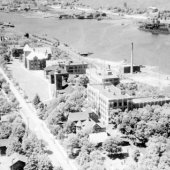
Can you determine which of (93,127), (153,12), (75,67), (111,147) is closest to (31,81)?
(75,67)

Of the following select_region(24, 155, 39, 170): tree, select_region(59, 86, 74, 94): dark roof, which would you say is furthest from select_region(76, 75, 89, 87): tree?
select_region(24, 155, 39, 170): tree

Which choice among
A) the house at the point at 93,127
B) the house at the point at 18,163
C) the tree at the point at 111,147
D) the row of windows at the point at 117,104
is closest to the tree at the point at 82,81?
the row of windows at the point at 117,104

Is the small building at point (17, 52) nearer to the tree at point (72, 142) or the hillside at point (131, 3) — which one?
the tree at point (72, 142)

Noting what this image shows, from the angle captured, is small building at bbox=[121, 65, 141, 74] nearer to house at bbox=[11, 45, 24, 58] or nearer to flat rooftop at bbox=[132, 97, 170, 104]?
flat rooftop at bbox=[132, 97, 170, 104]

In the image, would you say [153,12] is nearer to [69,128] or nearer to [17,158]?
[69,128]

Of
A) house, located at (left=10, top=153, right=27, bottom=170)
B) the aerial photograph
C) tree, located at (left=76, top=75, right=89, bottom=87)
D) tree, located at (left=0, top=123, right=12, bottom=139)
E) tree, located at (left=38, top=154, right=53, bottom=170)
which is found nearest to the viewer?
tree, located at (left=38, top=154, right=53, bottom=170)

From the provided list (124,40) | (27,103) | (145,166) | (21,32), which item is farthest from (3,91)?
(21,32)
